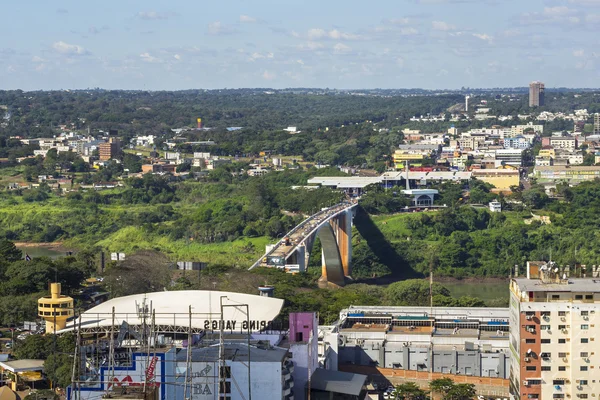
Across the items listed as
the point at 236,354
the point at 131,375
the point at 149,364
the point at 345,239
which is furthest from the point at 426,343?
the point at 345,239

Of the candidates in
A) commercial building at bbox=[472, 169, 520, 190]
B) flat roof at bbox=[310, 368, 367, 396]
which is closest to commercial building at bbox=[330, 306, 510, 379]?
flat roof at bbox=[310, 368, 367, 396]

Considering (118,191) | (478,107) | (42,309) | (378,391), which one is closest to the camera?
(378,391)

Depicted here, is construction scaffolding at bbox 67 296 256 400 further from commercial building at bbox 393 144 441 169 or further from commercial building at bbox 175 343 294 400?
commercial building at bbox 393 144 441 169

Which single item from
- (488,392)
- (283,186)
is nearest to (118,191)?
(283,186)

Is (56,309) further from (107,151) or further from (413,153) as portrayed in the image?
(413,153)

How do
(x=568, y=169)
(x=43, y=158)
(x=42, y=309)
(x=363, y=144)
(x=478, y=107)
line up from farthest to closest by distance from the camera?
(x=478, y=107) < (x=363, y=144) < (x=43, y=158) < (x=568, y=169) < (x=42, y=309)

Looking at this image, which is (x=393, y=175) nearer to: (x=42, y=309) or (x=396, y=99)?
(x=42, y=309)

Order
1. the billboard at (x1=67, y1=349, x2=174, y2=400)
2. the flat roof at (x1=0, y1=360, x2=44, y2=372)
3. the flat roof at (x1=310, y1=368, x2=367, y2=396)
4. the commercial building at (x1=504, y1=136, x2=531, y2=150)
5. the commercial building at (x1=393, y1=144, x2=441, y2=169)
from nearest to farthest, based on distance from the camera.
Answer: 1. the billboard at (x1=67, y1=349, x2=174, y2=400)
2. the flat roof at (x1=310, y1=368, x2=367, y2=396)
3. the flat roof at (x1=0, y1=360, x2=44, y2=372)
4. the commercial building at (x1=393, y1=144, x2=441, y2=169)
5. the commercial building at (x1=504, y1=136, x2=531, y2=150)
